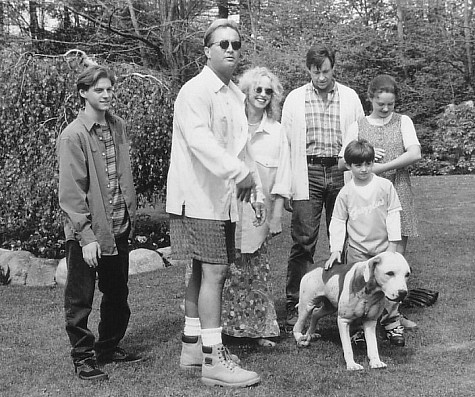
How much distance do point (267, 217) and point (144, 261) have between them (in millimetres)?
3231

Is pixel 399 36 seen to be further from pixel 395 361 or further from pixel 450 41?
pixel 395 361

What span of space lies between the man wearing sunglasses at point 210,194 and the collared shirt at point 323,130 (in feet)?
3.56

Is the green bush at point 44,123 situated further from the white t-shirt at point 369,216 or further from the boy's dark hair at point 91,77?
the white t-shirt at point 369,216

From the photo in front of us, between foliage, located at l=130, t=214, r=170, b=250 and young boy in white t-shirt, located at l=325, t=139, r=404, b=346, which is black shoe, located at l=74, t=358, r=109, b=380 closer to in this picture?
young boy in white t-shirt, located at l=325, t=139, r=404, b=346

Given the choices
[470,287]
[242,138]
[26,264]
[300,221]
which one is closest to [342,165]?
[300,221]

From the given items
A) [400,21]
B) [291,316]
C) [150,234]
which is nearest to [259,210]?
[291,316]

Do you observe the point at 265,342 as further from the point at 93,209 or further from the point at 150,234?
the point at 150,234

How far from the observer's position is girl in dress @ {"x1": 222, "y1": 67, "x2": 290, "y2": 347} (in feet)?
14.7

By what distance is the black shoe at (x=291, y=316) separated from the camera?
4.96 meters

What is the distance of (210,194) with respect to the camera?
376cm

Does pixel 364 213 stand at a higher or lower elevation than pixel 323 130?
lower

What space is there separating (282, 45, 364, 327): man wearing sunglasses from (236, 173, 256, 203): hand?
1.12m

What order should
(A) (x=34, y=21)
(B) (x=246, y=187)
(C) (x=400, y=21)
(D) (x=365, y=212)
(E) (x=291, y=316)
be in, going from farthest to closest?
(C) (x=400, y=21) → (A) (x=34, y=21) → (E) (x=291, y=316) → (D) (x=365, y=212) → (B) (x=246, y=187)

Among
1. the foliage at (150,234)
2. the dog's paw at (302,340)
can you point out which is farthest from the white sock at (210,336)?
the foliage at (150,234)
